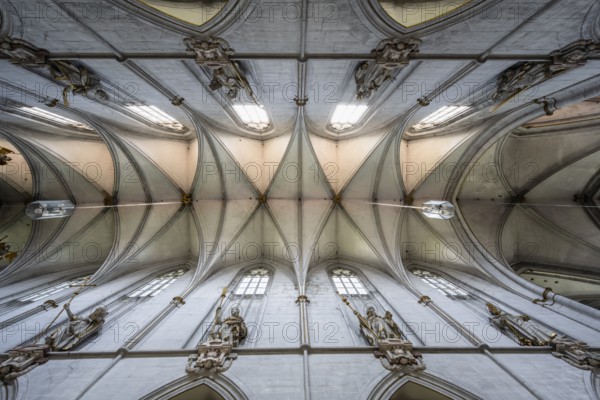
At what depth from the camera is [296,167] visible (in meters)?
14.0

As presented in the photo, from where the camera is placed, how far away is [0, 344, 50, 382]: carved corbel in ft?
18.8

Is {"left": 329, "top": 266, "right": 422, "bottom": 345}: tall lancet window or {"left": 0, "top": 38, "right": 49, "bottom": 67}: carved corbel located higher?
{"left": 0, "top": 38, "right": 49, "bottom": 67}: carved corbel

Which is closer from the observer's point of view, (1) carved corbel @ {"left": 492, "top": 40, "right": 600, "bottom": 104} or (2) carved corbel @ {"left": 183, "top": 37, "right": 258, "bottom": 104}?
(1) carved corbel @ {"left": 492, "top": 40, "right": 600, "bottom": 104}

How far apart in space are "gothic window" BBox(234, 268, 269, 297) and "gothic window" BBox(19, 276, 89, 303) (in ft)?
24.6

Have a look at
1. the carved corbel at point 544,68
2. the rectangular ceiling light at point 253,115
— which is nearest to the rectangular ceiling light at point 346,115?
the rectangular ceiling light at point 253,115

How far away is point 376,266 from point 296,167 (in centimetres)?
707

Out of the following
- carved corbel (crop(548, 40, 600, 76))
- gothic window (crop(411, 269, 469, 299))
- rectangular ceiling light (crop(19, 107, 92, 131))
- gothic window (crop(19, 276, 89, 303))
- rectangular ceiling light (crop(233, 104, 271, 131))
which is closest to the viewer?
carved corbel (crop(548, 40, 600, 76))

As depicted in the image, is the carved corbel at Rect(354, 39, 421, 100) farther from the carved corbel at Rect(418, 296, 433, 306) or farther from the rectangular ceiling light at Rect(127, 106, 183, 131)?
the rectangular ceiling light at Rect(127, 106, 183, 131)

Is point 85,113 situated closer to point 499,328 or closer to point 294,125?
point 294,125

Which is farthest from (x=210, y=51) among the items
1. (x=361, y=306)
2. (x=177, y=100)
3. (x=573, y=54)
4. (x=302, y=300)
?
(x=361, y=306)

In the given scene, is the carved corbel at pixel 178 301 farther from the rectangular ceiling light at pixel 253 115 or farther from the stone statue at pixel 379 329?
the rectangular ceiling light at pixel 253 115

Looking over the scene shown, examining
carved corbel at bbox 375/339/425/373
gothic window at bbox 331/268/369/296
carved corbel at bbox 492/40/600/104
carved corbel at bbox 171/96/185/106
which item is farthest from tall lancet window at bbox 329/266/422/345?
carved corbel at bbox 171/96/185/106

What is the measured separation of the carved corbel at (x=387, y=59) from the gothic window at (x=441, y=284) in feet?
30.3

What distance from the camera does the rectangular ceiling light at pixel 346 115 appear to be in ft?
35.8
